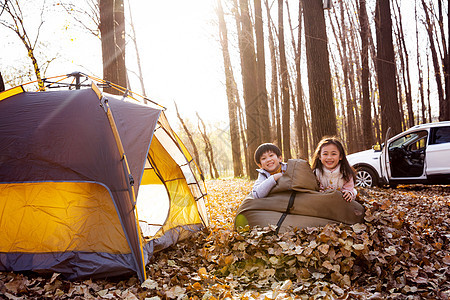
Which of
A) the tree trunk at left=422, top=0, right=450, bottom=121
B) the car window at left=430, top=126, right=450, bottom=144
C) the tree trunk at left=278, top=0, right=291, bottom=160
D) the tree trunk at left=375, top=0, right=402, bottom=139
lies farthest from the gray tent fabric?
the tree trunk at left=422, top=0, right=450, bottom=121

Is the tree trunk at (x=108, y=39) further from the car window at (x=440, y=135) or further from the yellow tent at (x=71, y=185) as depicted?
the car window at (x=440, y=135)

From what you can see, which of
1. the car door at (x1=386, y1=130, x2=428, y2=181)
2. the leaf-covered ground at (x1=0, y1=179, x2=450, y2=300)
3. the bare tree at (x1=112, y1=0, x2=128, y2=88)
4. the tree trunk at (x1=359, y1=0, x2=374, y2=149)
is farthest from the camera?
the tree trunk at (x1=359, y1=0, x2=374, y2=149)

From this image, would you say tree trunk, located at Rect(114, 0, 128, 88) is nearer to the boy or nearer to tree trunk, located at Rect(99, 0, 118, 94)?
tree trunk, located at Rect(99, 0, 118, 94)

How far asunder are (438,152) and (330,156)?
5757 millimetres

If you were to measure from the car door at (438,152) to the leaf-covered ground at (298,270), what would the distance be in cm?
506

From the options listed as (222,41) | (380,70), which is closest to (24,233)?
(380,70)

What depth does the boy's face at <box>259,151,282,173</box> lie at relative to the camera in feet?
14.9

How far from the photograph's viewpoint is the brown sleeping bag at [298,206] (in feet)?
13.1

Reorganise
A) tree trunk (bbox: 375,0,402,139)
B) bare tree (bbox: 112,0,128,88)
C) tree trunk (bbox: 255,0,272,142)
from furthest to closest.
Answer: tree trunk (bbox: 255,0,272,142) → tree trunk (bbox: 375,0,402,139) → bare tree (bbox: 112,0,128,88)

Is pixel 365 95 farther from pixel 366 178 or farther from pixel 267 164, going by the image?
pixel 267 164

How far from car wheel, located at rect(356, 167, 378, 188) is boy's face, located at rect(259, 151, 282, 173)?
18.4ft

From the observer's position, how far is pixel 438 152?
8.51m

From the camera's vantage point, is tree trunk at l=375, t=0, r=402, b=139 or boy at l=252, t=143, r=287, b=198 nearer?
boy at l=252, t=143, r=287, b=198

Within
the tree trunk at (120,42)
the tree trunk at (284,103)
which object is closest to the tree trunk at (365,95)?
the tree trunk at (284,103)
